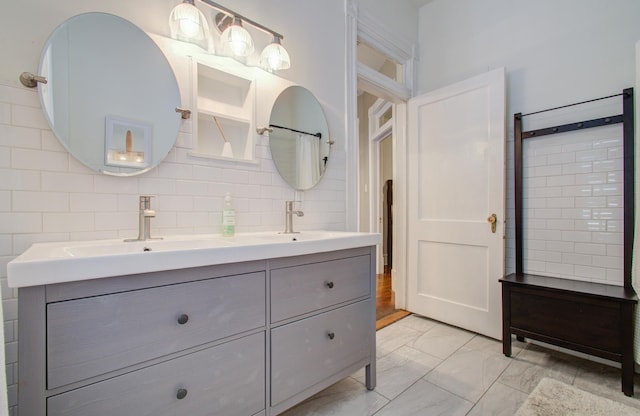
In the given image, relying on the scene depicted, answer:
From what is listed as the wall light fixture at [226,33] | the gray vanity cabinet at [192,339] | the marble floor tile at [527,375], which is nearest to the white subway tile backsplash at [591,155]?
the marble floor tile at [527,375]

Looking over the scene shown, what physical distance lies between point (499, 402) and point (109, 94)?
2.39m

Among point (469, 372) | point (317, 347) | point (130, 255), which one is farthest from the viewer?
point (469, 372)

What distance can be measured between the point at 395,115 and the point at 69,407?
299cm

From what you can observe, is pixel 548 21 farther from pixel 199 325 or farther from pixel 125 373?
pixel 125 373

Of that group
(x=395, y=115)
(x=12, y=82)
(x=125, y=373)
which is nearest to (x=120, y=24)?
(x=12, y=82)

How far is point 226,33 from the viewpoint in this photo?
1.46 metres

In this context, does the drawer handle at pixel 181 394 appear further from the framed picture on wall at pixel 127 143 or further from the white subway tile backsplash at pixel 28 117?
the white subway tile backsplash at pixel 28 117

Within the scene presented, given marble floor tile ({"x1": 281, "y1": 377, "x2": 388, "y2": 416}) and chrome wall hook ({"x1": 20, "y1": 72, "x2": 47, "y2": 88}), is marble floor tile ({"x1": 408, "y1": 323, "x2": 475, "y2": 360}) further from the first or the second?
chrome wall hook ({"x1": 20, "y1": 72, "x2": 47, "y2": 88})

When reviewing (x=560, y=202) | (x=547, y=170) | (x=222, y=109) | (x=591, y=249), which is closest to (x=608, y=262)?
(x=591, y=249)

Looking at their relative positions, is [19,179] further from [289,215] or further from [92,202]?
[289,215]

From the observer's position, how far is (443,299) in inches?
97.7

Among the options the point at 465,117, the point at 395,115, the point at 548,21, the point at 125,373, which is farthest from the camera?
the point at 395,115

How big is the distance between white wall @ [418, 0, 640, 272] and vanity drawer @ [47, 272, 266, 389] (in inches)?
87.0

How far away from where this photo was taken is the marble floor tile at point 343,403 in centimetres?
140
